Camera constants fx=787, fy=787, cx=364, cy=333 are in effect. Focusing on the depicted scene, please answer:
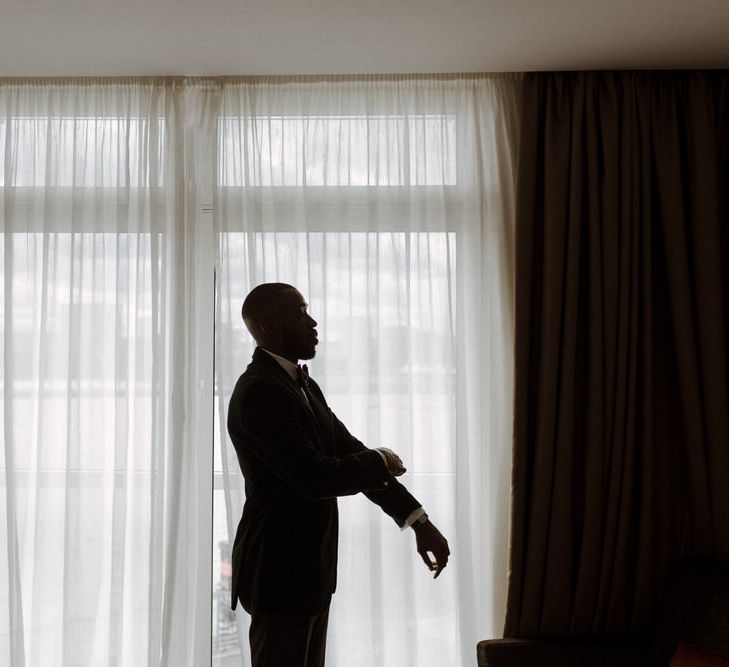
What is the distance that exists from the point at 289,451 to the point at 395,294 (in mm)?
1042

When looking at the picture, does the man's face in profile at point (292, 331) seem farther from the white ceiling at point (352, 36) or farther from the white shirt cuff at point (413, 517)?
the white ceiling at point (352, 36)

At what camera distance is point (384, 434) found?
2.84m

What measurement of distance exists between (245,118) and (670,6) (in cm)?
148

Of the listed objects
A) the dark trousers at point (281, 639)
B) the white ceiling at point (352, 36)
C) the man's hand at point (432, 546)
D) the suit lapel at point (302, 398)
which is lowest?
the dark trousers at point (281, 639)

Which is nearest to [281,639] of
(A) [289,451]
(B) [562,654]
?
(A) [289,451]

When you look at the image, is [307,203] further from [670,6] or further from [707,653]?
[707,653]

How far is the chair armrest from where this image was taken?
247cm

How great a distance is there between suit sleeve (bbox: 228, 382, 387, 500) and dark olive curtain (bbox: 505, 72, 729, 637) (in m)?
0.87

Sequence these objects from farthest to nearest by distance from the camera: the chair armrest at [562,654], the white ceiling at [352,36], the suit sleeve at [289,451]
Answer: the chair armrest at [562,654] → the white ceiling at [352,36] → the suit sleeve at [289,451]

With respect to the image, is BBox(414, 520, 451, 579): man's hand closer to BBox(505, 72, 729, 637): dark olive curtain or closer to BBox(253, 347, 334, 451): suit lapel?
BBox(253, 347, 334, 451): suit lapel

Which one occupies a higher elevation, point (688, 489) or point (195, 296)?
point (195, 296)

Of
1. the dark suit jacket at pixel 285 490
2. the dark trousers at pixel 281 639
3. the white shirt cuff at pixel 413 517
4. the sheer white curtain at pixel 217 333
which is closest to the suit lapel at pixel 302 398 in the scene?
the dark suit jacket at pixel 285 490

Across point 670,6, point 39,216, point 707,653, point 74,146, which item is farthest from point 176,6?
point 707,653

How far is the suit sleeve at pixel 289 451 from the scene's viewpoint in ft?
6.48
